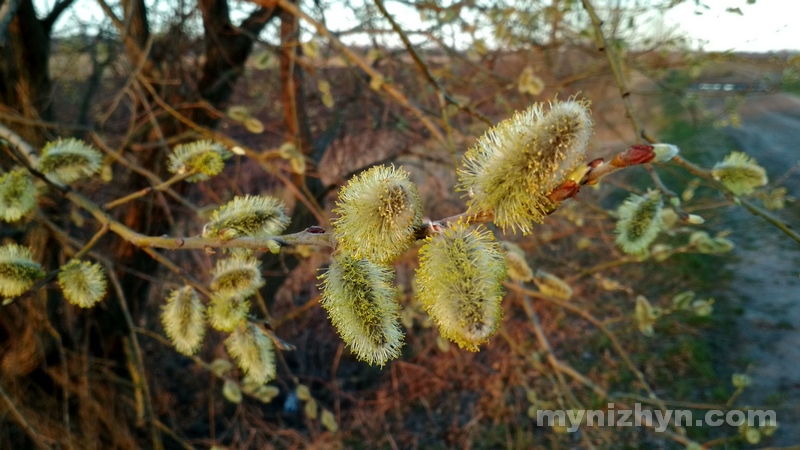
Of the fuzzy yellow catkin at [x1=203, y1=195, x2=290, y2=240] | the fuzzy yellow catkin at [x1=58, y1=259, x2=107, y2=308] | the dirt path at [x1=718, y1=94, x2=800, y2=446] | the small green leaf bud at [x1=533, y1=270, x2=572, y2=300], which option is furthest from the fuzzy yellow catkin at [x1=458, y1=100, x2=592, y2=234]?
the dirt path at [x1=718, y1=94, x2=800, y2=446]

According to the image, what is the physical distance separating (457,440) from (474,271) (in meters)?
4.27

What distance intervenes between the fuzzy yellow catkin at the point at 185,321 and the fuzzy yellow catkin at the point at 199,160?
0.31m

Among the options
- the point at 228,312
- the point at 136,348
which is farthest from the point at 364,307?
the point at 136,348

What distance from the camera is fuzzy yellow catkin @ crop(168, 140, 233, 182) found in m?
1.32

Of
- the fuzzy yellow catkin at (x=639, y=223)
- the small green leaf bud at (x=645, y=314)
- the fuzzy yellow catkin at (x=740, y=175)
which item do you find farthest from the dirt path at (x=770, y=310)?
the fuzzy yellow catkin at (x=639, y=223)

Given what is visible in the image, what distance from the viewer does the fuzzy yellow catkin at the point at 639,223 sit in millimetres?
1348

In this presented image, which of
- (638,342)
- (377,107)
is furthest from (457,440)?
(377,107)

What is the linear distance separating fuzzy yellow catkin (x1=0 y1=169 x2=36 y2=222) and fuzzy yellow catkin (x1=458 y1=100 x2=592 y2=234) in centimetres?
113

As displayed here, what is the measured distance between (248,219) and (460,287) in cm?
55

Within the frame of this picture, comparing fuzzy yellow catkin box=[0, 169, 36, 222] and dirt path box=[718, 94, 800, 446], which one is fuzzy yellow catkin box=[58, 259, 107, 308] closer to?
fuzzy yellow catkin box=[0, 169, 36, 222]

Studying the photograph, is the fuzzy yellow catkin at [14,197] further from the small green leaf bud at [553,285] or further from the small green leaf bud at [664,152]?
the small green leaf bud at [553,285]

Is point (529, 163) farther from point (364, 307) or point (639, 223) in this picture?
point (639, 223)

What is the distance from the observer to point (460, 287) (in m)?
0.79

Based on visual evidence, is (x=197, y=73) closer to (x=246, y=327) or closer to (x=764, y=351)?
(x=246, y=327)
